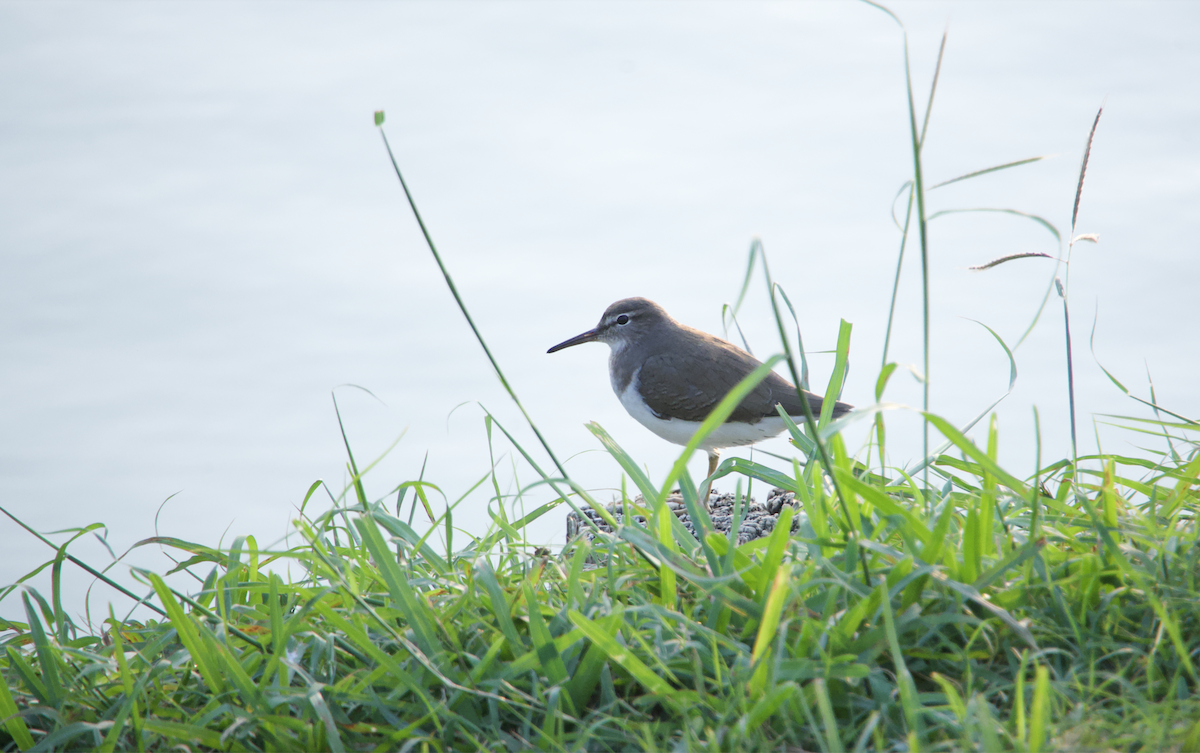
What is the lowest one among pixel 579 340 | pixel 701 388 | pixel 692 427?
pixel 692 427

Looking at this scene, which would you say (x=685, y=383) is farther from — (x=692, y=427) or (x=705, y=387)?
(x=692, y=427)

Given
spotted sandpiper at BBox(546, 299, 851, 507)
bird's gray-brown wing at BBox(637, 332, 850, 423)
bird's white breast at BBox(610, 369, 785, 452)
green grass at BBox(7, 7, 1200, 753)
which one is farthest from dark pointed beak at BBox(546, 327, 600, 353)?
green grass at BBox(7, 7, 1200, 753)

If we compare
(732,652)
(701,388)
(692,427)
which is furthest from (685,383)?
(732,652)

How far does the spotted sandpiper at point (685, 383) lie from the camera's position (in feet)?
18.4

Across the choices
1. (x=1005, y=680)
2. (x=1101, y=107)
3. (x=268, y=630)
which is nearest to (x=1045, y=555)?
(x=1005, y=680)

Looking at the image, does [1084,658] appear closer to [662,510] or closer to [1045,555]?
[1045,555]

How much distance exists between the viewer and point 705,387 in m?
5.65

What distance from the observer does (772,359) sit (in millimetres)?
1849

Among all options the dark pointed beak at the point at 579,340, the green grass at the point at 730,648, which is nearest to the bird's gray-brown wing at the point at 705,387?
the dark pointed beak at the point at 579,340

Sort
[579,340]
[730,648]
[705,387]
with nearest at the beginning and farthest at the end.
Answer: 1. [730,648]
2. [705,387]
3. [579,340]

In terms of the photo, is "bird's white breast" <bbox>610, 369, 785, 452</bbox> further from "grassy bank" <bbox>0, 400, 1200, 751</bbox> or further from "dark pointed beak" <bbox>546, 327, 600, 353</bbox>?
"grassy bank" <bbox>0, 400, 1200, 751</bbox>

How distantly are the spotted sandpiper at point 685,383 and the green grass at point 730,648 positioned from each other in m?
2.85

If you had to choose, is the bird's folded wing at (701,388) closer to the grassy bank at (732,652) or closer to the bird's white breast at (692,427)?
the bird's white breast at (692,427)

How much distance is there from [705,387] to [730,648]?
361cm
